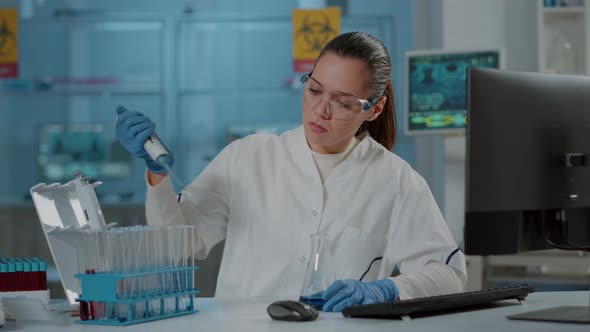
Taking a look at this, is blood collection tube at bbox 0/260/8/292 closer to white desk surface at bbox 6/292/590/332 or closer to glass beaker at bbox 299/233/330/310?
white desk surface at bbox 6/292/590/332

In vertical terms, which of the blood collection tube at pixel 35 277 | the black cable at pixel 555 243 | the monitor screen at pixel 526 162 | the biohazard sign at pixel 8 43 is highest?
the biohazard sign at pixel 8 43

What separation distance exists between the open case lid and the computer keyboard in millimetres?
524

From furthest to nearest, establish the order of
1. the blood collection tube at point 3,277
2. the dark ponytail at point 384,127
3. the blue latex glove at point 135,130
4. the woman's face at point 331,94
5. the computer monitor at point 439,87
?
the computer monitor at point 439,87, the dark ponytail at point 384,127, the woman's face at point 331,94, the blue latex glove at point 135,130, the blood collection tube at point 3,277

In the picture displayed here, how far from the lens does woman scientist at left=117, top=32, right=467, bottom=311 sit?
2.03m

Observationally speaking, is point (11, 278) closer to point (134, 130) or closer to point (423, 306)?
point (134, 130)

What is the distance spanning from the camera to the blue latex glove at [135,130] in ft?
6.03

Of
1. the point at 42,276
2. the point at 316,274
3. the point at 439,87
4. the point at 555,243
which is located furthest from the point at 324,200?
the point at 439,87

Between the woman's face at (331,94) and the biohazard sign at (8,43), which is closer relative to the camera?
the woman's face at (331,94)

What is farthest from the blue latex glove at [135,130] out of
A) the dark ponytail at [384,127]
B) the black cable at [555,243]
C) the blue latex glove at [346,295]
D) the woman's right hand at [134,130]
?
the black cable at [555,243]

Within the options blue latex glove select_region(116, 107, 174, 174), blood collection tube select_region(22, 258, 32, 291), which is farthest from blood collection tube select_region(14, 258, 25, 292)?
blue latex glove select_region(116, 107, 174, 174)

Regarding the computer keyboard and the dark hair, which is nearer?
the computer keyboard

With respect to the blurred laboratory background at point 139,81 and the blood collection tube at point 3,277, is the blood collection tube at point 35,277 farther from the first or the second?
the blurred laboratory background at point 139,81

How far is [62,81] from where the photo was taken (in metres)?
4.94

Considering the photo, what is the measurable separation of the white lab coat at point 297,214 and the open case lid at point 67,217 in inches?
10.4
